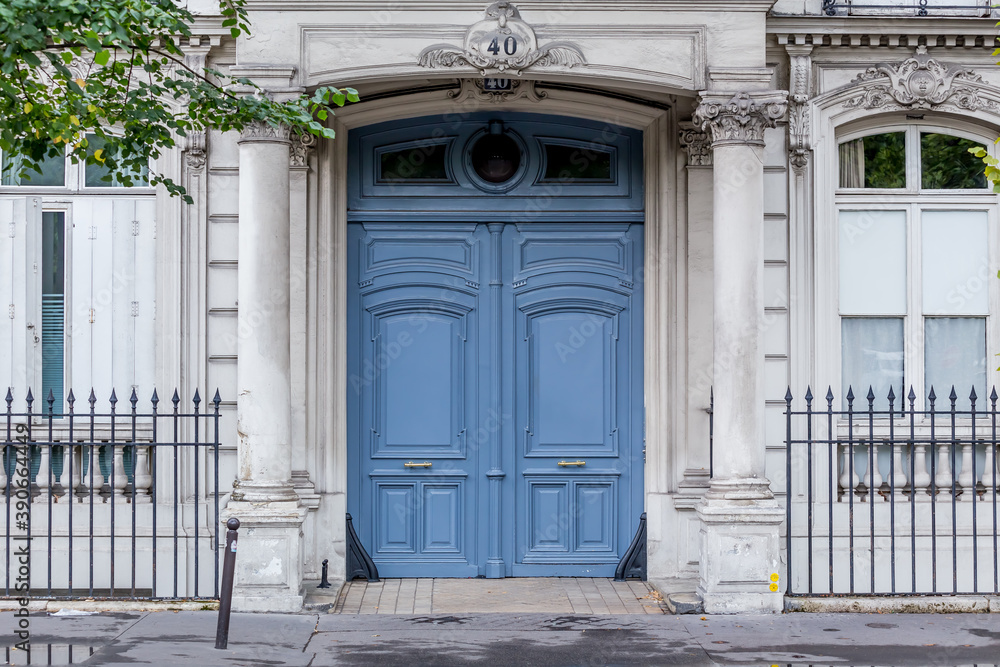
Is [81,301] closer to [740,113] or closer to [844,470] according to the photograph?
[740,113]

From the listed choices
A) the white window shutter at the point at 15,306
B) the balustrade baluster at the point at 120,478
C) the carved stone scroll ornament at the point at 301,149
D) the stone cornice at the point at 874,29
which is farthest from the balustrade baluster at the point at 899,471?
the white window shutter at the point at 15,306

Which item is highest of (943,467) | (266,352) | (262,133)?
(262,133)

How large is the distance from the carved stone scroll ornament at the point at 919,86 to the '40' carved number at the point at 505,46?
126 inches

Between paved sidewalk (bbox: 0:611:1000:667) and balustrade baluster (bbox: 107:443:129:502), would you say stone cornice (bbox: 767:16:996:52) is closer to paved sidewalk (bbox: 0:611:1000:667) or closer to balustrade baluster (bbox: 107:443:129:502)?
paved sidewalk (bbox: 0:611:1000:667)

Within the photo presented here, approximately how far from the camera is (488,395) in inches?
368

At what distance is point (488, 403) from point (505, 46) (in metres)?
3.18

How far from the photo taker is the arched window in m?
9.33

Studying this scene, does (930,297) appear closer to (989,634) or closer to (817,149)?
(817,149)

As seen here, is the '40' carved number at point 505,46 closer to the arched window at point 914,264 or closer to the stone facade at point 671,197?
the stone facade at point 671,197

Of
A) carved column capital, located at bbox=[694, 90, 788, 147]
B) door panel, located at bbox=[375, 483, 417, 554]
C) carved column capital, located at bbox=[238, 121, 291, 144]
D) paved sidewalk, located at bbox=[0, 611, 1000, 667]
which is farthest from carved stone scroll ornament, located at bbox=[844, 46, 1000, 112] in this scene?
door panel, located at bbox=[375, 483, 417, 554]

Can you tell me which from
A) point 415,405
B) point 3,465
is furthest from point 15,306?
point 415,405

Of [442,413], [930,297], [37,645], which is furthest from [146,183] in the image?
[930,297]

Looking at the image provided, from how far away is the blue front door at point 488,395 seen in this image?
9.30 meters

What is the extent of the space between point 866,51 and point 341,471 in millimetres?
5964
